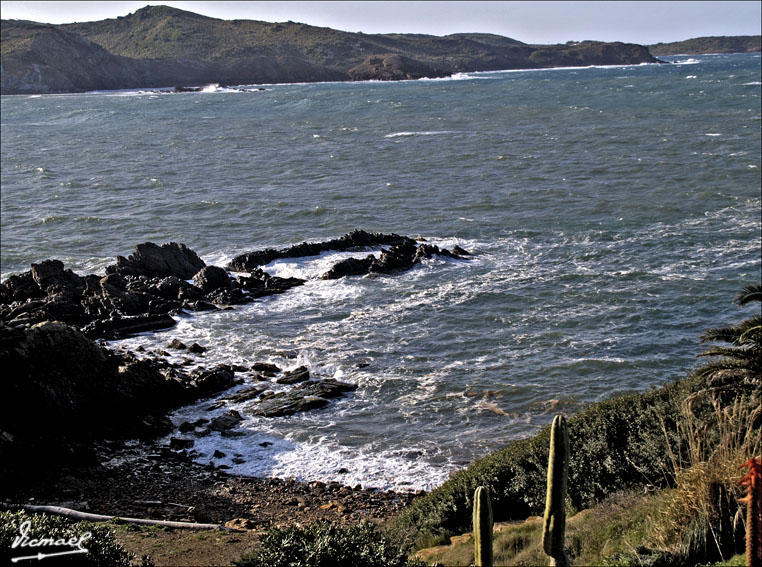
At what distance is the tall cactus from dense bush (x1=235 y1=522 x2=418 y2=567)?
7.08 ft

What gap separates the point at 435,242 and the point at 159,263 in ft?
45.5

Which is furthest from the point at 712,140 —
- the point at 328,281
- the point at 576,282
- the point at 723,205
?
the point at 328,281

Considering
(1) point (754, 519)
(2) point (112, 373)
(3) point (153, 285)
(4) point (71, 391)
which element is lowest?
(4) point (71, 391)

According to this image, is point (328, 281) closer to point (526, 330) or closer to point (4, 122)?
point (526, 330)

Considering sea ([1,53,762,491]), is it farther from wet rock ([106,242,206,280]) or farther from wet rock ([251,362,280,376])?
wet rock ([106,242,206,280])

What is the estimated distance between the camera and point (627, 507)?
11.6 metres

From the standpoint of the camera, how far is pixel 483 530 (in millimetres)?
8484

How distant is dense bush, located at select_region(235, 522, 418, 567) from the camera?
995 centimetres

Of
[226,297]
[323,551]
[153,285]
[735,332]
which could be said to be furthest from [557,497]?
[153,285]

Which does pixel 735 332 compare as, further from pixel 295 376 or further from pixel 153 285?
pixel 153 285

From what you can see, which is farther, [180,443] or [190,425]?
[190,425]

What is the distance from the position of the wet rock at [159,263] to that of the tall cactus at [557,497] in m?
28.0

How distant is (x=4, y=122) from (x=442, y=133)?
66611 mm

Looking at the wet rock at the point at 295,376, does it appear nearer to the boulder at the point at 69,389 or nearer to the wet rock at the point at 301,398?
the wet rock at the point at 301,398
